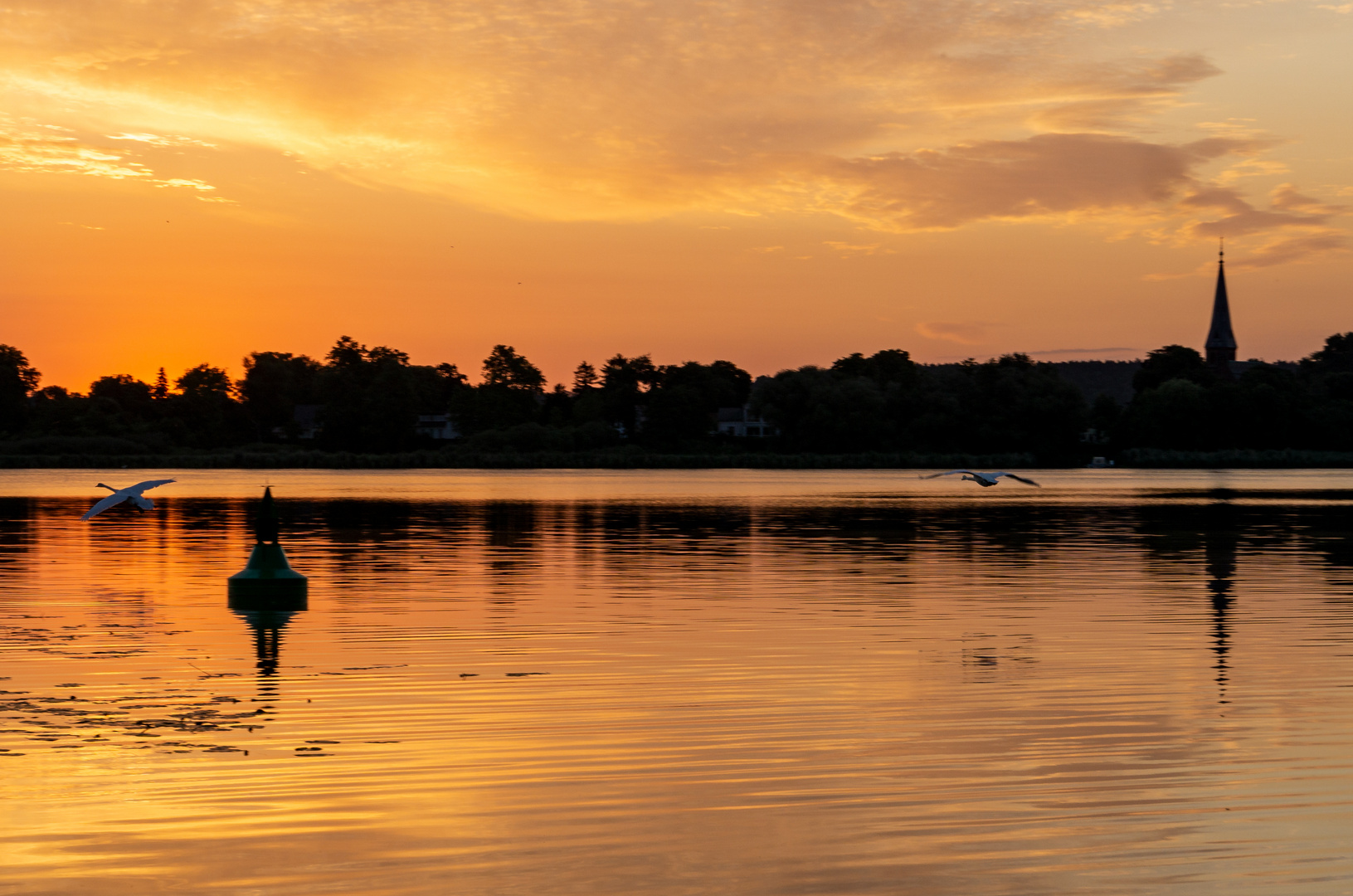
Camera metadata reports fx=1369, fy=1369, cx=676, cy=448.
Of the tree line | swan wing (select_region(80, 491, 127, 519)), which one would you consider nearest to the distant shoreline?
the tree line

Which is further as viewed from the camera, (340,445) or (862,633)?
(340,445)

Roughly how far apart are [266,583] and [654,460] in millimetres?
158854

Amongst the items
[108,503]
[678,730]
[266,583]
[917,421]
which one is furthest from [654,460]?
[678,730]

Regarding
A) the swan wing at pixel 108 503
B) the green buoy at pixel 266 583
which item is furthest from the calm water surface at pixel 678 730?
the swan wing at pixel 108 503

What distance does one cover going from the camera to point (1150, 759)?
486 inches

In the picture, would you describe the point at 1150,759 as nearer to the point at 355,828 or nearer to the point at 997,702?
the point at 997,702

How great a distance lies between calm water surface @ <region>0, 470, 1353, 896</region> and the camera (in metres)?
9.06

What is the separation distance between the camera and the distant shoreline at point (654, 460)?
561 ft

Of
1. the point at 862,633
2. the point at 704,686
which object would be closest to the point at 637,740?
the point at 704,686

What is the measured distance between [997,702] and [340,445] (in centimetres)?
18463

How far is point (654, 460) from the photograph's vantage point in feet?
600

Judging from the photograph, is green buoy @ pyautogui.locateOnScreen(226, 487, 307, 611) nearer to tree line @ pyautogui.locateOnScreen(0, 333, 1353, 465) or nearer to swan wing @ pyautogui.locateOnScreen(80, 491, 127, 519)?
swan wing @ pyautogui.locateOnScreen(80, 491, 127, 519)

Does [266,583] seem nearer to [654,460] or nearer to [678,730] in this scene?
[678,730]

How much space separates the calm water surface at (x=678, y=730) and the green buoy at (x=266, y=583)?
0.83 meters
